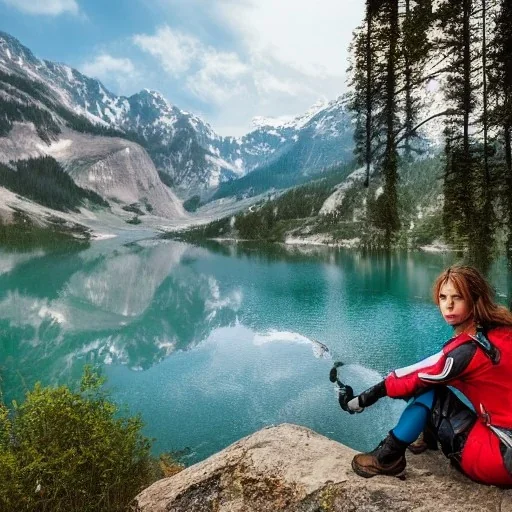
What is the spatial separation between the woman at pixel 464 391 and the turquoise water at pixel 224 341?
36.4 feet

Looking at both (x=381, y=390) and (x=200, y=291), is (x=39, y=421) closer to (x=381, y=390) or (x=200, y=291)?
(x=381, y=390)

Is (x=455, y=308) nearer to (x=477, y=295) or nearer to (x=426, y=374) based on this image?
(x=477, y=295)

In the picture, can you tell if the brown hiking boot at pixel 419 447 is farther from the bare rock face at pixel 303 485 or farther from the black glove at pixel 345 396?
the black glove at pixel 345 396

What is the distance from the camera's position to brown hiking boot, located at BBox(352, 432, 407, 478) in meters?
Result: 5.00

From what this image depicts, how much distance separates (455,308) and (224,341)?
42457 mm

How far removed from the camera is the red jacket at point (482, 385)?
4449 mm

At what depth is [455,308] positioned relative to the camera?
479 centimetres

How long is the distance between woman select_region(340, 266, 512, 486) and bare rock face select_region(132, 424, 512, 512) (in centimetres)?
22

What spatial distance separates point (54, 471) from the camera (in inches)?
383

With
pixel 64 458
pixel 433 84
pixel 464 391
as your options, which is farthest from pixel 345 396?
pixel 64 458

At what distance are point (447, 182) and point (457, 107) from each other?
1419mm

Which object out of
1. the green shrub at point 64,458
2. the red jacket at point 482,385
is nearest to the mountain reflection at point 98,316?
the green shrub at point 64,458

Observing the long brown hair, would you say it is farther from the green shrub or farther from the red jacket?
the green shrub

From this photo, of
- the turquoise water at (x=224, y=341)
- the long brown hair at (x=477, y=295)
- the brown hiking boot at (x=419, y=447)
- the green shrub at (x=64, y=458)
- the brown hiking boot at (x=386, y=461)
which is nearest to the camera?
the long brown hair at (x=477, y=295)
